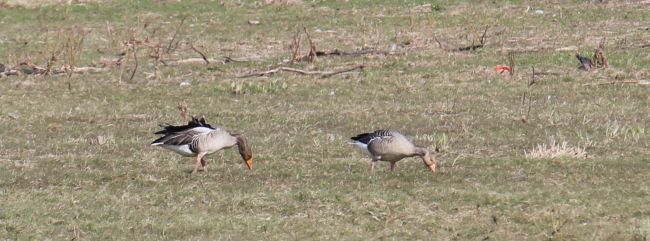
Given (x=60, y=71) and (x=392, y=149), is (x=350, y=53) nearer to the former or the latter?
(x=60, y=71)

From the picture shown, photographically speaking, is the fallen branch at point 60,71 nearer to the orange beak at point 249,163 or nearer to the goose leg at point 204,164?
the goose leg at point 204,164

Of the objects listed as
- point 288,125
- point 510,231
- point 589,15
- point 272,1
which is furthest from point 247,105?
point 272,1

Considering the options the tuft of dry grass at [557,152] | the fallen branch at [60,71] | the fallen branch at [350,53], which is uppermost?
the tuft of dry grass at [557,152]

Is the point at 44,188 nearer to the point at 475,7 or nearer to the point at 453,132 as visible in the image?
the point at 453,132

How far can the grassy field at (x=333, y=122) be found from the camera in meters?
11.5

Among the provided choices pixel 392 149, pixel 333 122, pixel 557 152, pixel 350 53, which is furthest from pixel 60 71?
pixel 557 152

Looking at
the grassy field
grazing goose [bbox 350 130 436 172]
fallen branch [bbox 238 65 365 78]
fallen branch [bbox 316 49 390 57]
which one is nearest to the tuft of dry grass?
the grassy field

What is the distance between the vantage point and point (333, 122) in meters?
17.3

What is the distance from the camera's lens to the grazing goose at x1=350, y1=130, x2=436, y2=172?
12812 millimetres

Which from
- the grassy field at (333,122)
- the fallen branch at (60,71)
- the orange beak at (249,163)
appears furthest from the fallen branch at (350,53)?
the orange beak at (249,163)

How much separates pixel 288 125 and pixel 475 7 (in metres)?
13.2

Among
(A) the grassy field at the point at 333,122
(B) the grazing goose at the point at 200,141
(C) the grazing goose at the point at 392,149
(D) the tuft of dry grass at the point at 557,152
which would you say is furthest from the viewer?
(D) the tuft of dry grass at the point at 557,152

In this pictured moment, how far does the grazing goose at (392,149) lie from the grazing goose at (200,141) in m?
1.25

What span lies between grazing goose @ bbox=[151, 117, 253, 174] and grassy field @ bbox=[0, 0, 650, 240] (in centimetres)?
25
